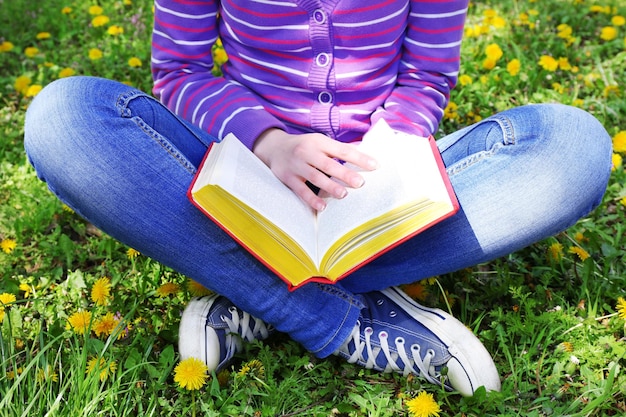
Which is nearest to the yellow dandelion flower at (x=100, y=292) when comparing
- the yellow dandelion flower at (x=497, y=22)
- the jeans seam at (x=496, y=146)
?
the jeans seam at (x=496, y=146)

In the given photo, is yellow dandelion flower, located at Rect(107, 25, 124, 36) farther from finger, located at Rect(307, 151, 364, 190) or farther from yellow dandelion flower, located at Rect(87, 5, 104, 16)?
finger, located at Rect(307, 151, 364, 190)

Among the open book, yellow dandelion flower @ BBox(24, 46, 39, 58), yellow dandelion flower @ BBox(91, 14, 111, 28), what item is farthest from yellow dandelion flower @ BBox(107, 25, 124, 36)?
the open book

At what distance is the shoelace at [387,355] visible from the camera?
1.31 m

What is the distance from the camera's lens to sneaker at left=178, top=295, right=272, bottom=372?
4.22 ft

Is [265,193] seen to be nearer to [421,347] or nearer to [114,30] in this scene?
[421,347]

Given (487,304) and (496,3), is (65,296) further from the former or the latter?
(496,3)

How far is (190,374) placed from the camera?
1.22 meters

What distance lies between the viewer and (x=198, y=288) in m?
1.46

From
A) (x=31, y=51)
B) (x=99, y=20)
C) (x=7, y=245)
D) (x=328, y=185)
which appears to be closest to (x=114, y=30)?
(x=99, y=20)

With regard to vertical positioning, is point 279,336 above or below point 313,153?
below

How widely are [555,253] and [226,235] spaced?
2.52 feet

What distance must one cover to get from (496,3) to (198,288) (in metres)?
1.80

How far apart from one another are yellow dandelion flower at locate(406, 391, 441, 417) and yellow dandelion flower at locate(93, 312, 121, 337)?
572 millimetres

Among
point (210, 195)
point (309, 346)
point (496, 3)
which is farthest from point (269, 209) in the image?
point (496, 3)
